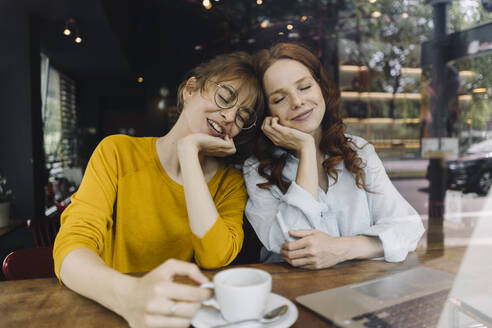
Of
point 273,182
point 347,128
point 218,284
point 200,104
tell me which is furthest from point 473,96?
point 218,284

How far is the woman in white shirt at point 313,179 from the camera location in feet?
3.59

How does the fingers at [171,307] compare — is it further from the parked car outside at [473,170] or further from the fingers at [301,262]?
the parked car outside at [473,170]

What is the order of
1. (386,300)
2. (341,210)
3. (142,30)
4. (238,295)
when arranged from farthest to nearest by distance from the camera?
(142,30) < (341,210) < (386,300) < (238,295)

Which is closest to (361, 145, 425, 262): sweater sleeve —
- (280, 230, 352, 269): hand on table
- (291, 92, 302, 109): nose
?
(280, 230, 352, 269): hand on table

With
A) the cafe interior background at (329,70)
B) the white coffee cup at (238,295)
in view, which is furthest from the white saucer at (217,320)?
the cafe interior background at (329,70)

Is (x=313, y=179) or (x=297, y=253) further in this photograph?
(x=313, y=179)

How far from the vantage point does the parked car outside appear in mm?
3141

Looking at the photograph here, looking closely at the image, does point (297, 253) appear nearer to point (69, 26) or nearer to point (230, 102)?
point (230, 102)

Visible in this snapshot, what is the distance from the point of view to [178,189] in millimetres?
1174

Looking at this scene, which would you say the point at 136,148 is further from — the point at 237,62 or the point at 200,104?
the point at 237,62

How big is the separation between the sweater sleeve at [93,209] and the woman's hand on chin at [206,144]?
30 cm

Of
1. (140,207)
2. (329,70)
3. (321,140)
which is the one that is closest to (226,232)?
(140,207)

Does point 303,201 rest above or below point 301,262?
above

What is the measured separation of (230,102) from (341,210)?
0.61 metres
